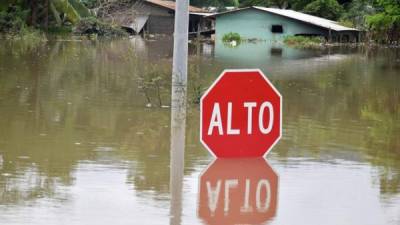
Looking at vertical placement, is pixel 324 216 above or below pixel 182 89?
below

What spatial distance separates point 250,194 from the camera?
25.9 feet

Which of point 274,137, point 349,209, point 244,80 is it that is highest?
point 244,80

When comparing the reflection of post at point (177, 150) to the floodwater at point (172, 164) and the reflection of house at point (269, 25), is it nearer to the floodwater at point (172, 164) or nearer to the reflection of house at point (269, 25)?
the floodwater at point (172, 164)

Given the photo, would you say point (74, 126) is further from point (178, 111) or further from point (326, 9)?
point (326, 9)

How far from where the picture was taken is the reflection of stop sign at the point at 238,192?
7.04 metres

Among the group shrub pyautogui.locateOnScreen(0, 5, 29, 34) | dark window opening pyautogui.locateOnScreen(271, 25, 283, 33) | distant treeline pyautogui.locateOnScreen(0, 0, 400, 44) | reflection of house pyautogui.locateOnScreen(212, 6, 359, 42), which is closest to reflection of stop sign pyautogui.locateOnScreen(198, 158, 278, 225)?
distant treeline pyautogui.locateOnScreen(0, 0, 400, 44)

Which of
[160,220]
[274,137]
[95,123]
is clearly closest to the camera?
[160,220]

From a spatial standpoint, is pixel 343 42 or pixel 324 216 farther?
pixel 343 42

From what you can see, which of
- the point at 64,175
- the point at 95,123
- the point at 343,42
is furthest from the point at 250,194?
the point at 343,42

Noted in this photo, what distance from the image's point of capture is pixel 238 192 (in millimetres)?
7949

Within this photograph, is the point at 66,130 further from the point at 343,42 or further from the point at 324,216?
the point at 343,42

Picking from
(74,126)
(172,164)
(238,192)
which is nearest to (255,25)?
(74,126)

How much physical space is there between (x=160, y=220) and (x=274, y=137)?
1.71m

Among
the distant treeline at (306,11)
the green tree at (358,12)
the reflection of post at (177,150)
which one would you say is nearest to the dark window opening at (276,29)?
the distant treeline at (306,11)
